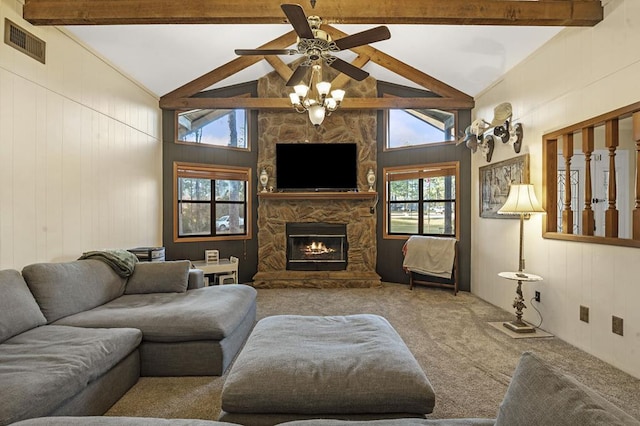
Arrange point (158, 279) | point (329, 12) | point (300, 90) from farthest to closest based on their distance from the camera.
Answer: point (300, 90)
point (158, 279)
point (329, 12)

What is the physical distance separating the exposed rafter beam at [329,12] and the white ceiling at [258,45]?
53cm

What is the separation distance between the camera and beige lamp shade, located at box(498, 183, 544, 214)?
3689 mm

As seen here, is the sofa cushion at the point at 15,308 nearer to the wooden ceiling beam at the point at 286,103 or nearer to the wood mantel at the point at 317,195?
the wooden ceiling beam at the point at 286,103

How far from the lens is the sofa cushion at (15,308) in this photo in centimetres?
231

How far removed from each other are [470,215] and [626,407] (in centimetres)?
361

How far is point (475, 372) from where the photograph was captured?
2.78 m

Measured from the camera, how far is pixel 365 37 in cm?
294

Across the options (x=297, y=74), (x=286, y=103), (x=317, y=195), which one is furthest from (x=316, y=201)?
(x=297, y=74)

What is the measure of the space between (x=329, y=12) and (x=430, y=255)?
371 centimetres

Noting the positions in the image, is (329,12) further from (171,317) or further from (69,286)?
(69,286)

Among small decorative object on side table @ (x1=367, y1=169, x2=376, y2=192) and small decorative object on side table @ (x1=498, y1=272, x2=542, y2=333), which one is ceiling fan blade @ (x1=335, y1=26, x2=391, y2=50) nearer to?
small decorative object on side table @ (x1=498, y1=272, x2=542, y2=333)

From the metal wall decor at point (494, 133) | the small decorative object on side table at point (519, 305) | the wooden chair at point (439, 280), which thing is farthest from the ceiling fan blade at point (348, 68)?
the wooden chair at point (439, 280)

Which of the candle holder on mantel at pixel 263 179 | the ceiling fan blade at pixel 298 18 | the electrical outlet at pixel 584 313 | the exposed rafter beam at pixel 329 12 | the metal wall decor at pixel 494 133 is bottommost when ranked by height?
the electrical outlet at pixel 584 313

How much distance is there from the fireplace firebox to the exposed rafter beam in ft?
11.8
